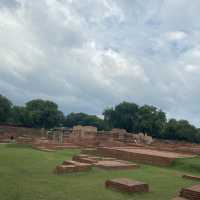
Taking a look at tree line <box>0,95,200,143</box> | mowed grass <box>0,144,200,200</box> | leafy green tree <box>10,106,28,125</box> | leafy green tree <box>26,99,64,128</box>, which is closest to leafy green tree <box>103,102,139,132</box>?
tree line <box>0,95,200,143</box>

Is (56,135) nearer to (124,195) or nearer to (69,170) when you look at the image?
(69,170)

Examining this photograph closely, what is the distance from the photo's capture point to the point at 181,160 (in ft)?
43.8

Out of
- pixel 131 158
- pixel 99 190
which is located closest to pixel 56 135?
pixel 131 158

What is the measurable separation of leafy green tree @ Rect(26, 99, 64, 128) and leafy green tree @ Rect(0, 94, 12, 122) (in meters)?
4.17

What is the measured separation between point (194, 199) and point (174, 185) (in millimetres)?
2079

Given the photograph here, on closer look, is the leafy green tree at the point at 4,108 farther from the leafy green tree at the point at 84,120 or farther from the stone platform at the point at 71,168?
the stone platform at the point at 71,168

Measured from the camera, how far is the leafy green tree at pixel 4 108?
161ft

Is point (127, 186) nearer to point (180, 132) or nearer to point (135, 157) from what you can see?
point (135, 157)

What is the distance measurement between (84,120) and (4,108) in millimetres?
24128

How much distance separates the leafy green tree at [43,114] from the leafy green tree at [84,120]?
42.1ft

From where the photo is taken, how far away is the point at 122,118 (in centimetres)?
6050

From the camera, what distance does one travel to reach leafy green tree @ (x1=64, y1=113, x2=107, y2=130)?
65.9 meters

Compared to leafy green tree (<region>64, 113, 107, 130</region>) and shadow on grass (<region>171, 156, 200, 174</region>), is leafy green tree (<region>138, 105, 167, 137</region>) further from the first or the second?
shadow on grass (<region>171, 156, 200, 174</region>)

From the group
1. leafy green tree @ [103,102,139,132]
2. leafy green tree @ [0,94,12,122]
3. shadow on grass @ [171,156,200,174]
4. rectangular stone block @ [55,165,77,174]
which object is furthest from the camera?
leafy green tree @ [103,102,139,132]
